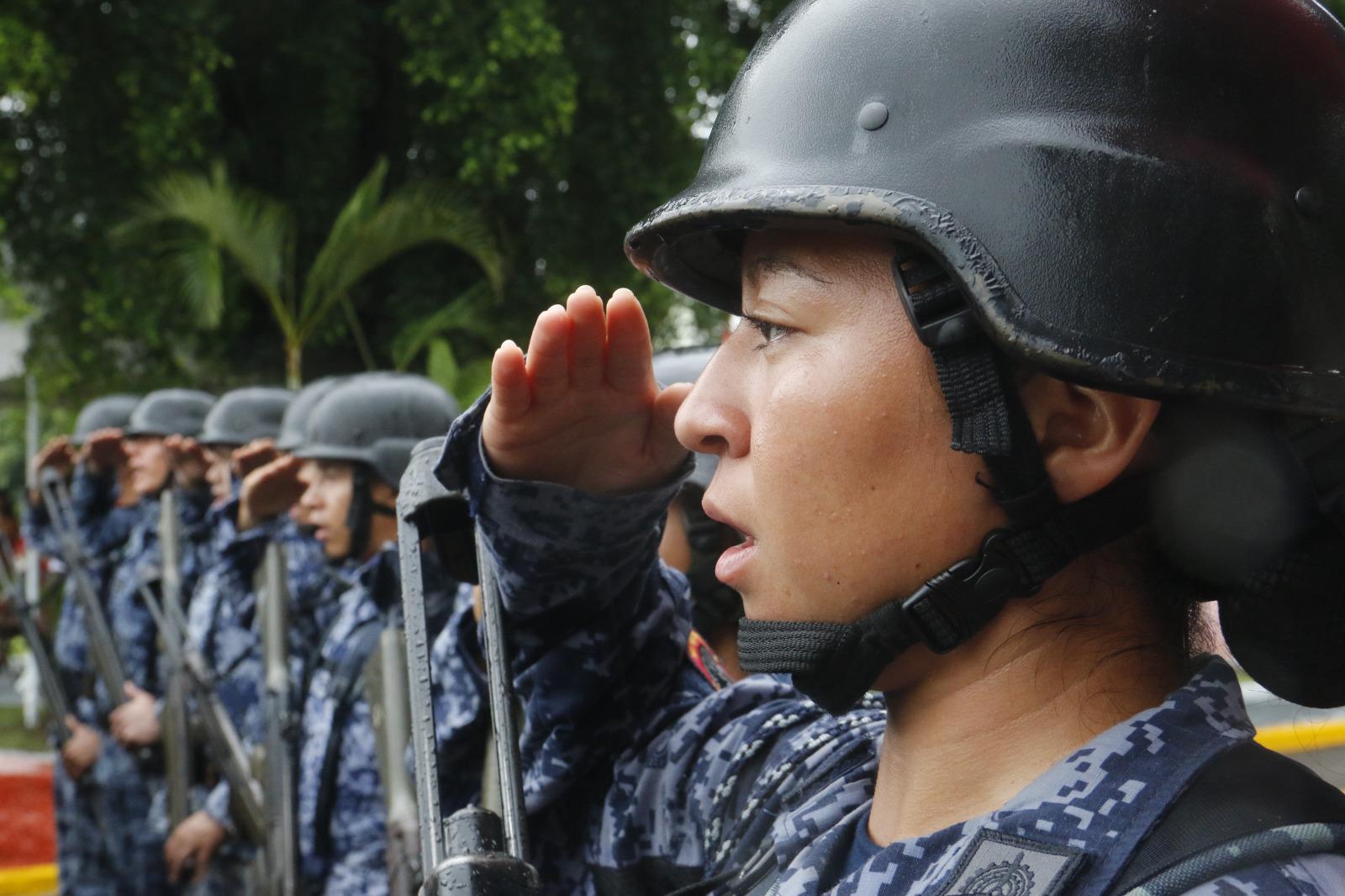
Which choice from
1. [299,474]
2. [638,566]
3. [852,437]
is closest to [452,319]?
[299,474]

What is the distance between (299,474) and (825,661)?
5084mm

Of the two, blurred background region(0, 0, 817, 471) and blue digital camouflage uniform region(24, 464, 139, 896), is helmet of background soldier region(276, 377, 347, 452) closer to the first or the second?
blue digital camouflage uniform region(24, 464, 139, 896)

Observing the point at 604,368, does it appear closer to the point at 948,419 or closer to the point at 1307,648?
the point at 948,419

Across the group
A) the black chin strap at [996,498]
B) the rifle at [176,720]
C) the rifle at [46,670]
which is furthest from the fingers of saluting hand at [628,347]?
the rifle at [46,670]

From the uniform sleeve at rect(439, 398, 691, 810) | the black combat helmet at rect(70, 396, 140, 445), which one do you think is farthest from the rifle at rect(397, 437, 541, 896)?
the black combat helmet at rect(70, 396, 140, 445)

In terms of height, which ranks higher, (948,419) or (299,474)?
(948,419)

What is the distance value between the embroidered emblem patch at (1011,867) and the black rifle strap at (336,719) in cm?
300

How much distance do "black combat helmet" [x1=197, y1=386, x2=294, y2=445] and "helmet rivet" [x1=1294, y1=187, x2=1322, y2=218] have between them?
7642 mm

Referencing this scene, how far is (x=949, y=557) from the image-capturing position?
55.3 inches

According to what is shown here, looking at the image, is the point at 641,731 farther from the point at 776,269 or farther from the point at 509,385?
the point at 776,269

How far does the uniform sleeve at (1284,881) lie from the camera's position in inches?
44.0

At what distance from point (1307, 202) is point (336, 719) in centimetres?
338

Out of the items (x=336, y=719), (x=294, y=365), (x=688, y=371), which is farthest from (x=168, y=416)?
(x=688, y=371)

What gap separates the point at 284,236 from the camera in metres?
12.4
